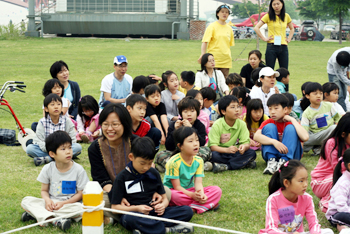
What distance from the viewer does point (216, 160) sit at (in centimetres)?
500

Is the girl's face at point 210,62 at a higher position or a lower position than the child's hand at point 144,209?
higher

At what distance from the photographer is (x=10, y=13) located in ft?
240

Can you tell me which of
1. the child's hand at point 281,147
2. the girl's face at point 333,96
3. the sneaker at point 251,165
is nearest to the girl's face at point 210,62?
the girl's face at point 333,96

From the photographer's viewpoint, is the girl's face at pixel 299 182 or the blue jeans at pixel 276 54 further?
the blue jeans at pixel 276 54

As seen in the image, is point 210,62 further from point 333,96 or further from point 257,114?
point 333,96

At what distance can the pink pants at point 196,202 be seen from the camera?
362 centimetres

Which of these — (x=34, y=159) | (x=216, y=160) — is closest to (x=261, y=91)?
Answer: (x=216, y=160)

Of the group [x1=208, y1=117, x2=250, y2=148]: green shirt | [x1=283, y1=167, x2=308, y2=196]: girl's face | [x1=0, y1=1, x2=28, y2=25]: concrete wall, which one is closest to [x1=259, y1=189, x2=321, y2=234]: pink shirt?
[x1=283, y1=167, x2=308, y2=196]: girl's face

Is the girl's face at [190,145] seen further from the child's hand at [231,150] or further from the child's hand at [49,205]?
the child's hand at [231,150]

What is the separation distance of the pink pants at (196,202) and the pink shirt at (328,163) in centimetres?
94

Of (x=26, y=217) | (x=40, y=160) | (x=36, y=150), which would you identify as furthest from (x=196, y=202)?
(x=36, y=150)

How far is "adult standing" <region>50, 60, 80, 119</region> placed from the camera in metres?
6.57

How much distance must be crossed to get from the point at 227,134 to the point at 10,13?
76927 mm

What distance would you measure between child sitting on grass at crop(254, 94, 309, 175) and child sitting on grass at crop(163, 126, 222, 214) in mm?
1195
